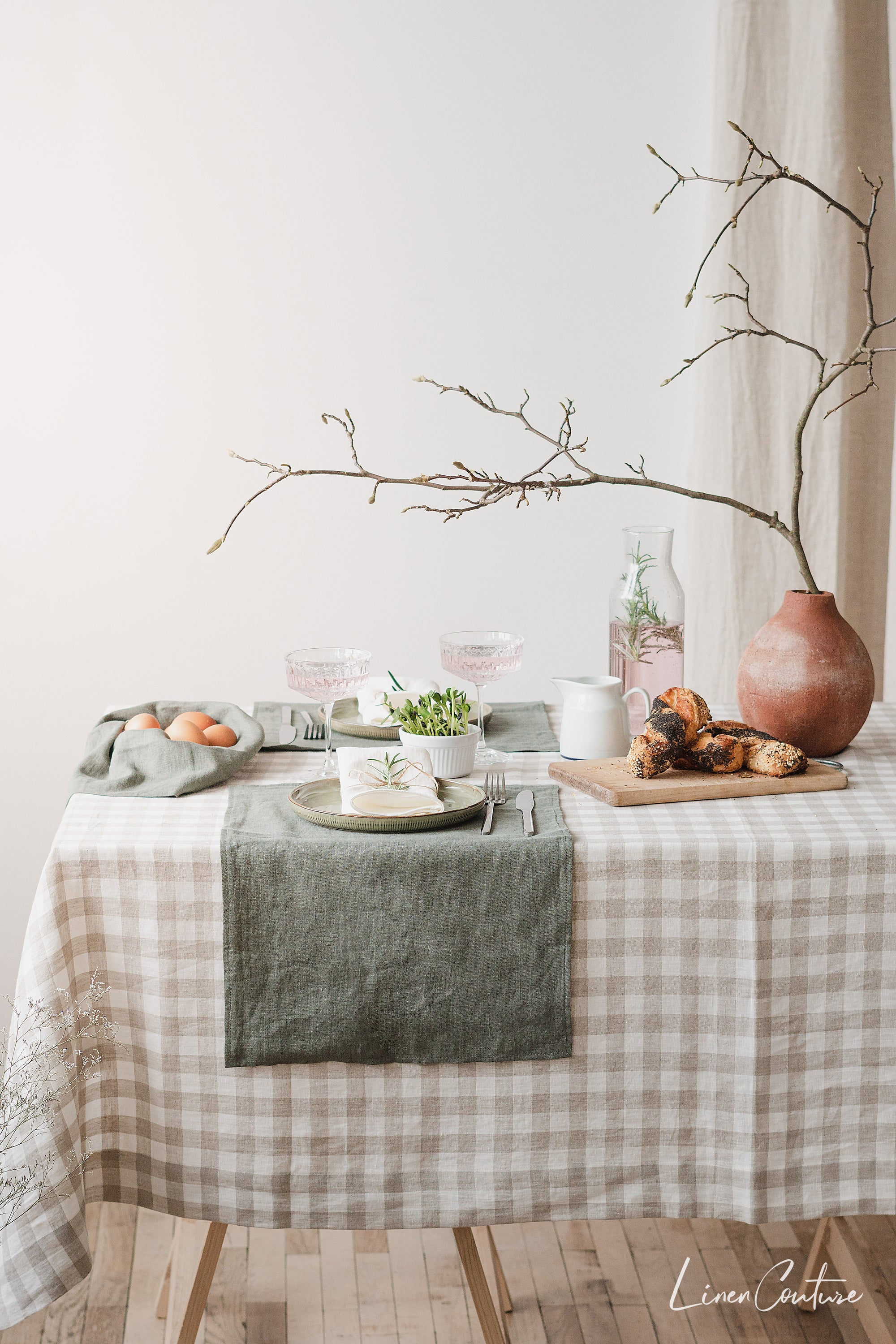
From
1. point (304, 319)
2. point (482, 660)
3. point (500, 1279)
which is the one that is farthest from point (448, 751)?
point (304, 319)

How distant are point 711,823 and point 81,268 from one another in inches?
65.5

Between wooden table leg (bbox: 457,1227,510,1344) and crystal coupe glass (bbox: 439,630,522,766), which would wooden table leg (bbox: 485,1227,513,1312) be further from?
crystal coupe glass (bbox: 439,630,522,766)

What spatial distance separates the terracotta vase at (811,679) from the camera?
1.43 metres

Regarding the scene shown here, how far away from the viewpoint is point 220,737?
1.46m

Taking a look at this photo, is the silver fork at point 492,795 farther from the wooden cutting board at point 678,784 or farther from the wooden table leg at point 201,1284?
the wooden table leg at point 201,1284

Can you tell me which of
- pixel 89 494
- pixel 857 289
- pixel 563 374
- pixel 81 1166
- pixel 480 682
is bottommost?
pixel 81 1166

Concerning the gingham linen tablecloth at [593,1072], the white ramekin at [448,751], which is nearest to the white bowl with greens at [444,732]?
the white ramekin at [448,751]

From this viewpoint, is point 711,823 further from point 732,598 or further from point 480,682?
point 732,598

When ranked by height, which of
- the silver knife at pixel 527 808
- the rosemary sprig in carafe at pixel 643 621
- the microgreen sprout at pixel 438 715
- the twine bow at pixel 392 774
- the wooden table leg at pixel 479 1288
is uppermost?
the rosemary sprig in carafe at pixel 643 621

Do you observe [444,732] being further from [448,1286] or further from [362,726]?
[448,1286]

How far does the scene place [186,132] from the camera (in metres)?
2.20

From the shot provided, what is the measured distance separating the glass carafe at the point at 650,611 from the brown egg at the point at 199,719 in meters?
0.54

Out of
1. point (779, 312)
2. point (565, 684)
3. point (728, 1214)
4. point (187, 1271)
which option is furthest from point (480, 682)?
point (779, 312)

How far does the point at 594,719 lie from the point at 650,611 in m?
0.19
